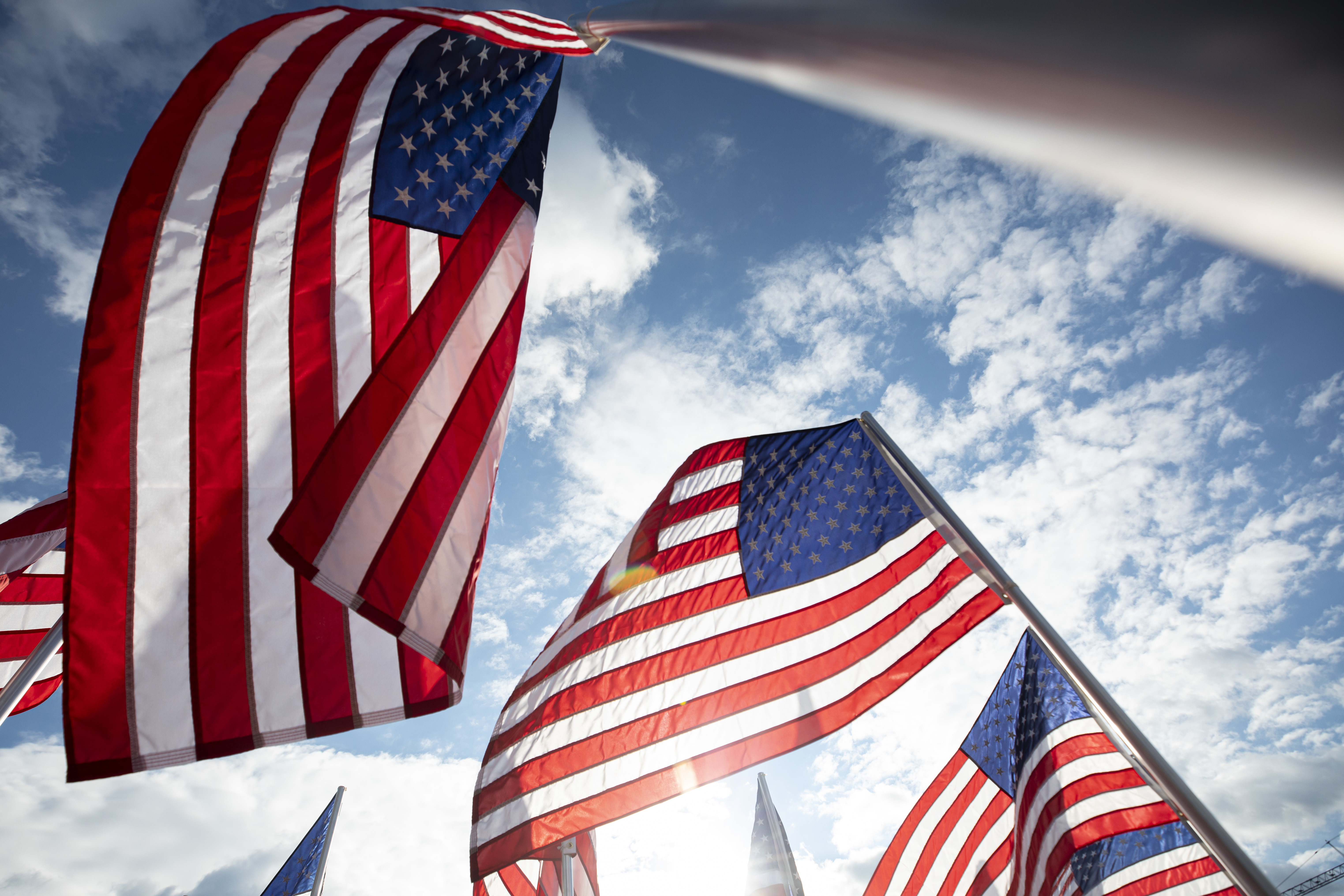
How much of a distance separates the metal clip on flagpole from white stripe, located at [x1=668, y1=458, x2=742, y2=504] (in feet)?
6.32

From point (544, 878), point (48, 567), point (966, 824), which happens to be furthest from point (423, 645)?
point (544, 878)

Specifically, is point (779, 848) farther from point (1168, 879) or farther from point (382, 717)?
point (382, 717)

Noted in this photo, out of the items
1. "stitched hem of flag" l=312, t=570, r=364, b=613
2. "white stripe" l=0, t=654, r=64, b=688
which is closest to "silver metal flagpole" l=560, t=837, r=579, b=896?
"stitched hem of flag" l=312, t=570, r=364, b=613

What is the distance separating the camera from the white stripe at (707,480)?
29.0 ft

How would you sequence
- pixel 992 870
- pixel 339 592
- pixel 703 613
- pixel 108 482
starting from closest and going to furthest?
pixel 339 592, pixel 108 482, pixel 703 613, pixel 992 870

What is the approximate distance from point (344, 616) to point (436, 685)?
0.81 m

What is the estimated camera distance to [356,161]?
5.57 meters

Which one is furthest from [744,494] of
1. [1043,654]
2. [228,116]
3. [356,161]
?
[228,116]

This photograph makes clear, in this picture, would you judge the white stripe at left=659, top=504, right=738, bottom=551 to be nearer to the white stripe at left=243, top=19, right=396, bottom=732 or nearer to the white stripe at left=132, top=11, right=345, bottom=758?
the white stripe at left=243, top=19, right=396, bottom=732

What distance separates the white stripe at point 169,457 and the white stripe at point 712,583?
14.1 feet

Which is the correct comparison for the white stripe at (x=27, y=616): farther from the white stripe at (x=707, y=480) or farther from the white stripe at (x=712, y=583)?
the white stripe at (x=707, y=480)

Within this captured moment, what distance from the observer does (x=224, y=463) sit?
497 cm

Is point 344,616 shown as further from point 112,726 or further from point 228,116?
point 228,116

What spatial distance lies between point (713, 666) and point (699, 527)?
1.61 metres
